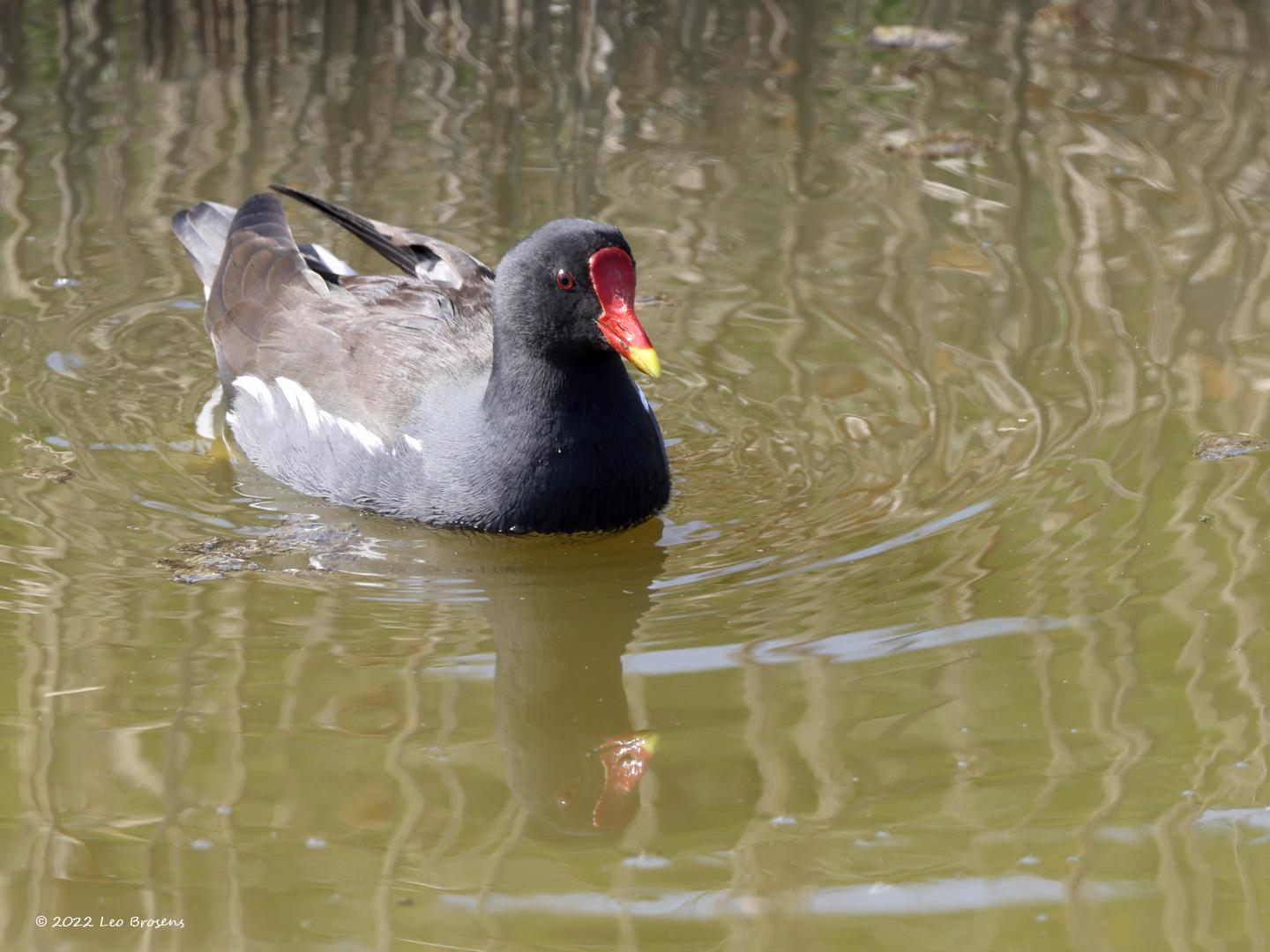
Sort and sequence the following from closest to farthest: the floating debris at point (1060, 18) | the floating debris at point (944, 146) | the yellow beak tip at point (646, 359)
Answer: the yellow beak tip at point (646, 359) → the floating debris at point (944, 146) → the floating debris at point (1060, 18)

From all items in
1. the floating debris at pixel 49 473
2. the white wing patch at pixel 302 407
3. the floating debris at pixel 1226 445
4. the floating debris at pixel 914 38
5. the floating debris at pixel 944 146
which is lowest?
the floating debris at pixel 49 473

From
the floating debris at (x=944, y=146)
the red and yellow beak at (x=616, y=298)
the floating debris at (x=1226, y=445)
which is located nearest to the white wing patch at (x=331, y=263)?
the red and yellow beak at (x=616, y=298)

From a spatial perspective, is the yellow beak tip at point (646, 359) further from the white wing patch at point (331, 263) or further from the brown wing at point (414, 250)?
the white wing patch at point (331, 263)

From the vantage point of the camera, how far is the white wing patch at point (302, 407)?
4.57 m

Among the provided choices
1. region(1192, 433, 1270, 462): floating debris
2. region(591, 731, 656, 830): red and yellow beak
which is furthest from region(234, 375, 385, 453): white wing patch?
region(1192, 433, 1270, 462): floating debris

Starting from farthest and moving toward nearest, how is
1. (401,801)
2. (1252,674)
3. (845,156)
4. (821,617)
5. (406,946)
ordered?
(845,156) < (821,617) < (1252,674) < (401,801) < (406,946)

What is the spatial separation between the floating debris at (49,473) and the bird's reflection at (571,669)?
118 cm

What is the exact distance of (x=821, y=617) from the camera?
3.74m

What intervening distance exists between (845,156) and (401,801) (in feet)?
13.4

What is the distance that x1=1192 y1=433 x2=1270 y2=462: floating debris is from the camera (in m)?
4.37

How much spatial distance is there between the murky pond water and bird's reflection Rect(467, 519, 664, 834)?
0.01 meters

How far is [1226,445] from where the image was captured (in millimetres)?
4406

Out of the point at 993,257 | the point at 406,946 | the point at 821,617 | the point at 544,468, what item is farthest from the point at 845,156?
the point at 406,946

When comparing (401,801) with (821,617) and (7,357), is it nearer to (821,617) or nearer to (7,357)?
(821,617)
